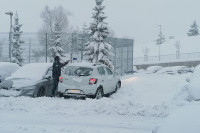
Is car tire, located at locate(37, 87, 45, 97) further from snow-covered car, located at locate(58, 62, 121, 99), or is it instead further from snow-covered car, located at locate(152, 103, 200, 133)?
snow-covered car, located at locate(152, 103, 200, 133)

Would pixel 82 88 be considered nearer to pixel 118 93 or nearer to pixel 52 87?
pixel 52 87

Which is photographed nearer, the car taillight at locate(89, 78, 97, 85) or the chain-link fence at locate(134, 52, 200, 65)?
the car taillight at locate(89, 78, 97, 85)

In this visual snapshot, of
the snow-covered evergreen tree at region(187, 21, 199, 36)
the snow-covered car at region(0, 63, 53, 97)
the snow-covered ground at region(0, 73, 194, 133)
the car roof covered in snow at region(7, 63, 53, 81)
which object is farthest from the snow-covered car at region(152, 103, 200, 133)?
the snow-covered evergreen tree at region(187, 21, 199, 36)

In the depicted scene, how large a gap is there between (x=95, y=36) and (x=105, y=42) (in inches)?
49.2

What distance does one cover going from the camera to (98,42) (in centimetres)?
3048

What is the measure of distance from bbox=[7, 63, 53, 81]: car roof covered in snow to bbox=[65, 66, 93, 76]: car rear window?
1437 mm

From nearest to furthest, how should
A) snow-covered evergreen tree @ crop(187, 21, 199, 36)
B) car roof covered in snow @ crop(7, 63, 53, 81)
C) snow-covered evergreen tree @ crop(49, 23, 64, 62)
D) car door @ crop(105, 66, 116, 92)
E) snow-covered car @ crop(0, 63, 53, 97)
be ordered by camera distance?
snow-covered car @ crop(0, 63, 53, 97) < car roof covered in snow @ crop(7, 63, 53, 81) < car door @ crop(105, 66, 116, 92) < snow-covered evergreen tree @ crop(49, 23, 64, 62) < snow-covered evergreen tree @ crop(187, 21, 199, 36)

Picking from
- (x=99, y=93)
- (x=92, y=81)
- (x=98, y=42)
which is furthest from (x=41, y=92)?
(x=98, y=42)

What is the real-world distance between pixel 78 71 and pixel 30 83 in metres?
2.12

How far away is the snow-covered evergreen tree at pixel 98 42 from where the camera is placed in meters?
30.1

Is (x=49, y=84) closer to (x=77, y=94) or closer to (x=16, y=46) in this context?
(x=77, y=94)

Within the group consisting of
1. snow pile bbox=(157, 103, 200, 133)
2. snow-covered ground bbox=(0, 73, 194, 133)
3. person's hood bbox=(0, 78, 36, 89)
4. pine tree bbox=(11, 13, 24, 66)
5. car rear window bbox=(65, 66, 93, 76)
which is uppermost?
pine tree bbox=(11, 13, 24, 66)

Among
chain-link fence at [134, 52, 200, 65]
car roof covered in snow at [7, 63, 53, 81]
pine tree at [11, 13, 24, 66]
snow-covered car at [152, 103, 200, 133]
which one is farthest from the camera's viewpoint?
chain-link fence at [134, 52, 200, 65]

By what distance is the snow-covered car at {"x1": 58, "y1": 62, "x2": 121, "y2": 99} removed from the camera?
14367 mm
